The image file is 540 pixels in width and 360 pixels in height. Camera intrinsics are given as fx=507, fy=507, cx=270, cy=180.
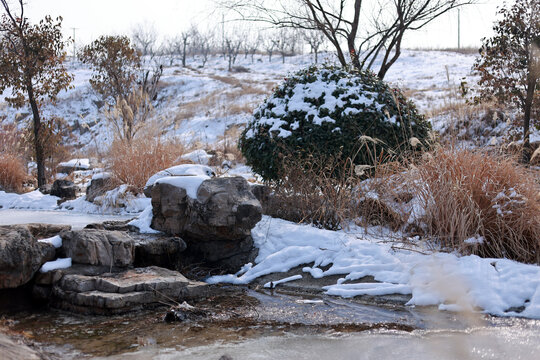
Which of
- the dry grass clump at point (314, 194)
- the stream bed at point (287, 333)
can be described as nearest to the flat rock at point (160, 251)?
the stream bed at point (287, 333)

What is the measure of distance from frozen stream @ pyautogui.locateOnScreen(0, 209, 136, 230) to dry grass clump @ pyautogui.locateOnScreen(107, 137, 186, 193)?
2.68 ft

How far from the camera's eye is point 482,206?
172 inches

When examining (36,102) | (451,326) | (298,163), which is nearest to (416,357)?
(451,326)

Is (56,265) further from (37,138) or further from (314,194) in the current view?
(37,138)

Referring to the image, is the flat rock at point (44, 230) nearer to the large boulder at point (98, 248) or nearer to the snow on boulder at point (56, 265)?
the large boulder at point (98, 248)

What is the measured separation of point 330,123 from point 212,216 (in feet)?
6.87

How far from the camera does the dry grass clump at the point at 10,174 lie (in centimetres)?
1005

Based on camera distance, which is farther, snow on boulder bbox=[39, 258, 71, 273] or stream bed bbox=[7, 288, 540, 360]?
snow on boulder bbox=[39, 258, 71, 273]

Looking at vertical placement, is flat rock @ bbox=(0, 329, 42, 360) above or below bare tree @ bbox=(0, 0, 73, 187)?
below

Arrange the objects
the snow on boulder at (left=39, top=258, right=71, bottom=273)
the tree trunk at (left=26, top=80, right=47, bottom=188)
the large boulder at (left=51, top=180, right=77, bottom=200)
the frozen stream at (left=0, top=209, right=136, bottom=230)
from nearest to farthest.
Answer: the snow on boulder at (left=39, top=258, right=71, bottom=273) < the frozen stream at (left=0, top=209, right=136, bottom=230) < the large boulder at (left=51, top=180, right=77, bottom=200) < the tree trunk at (left=26, top=80, right=47, bottom=188)

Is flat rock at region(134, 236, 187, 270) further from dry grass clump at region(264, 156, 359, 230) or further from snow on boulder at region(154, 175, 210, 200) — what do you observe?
dry grass clump at region(264, 156, 359, 230)

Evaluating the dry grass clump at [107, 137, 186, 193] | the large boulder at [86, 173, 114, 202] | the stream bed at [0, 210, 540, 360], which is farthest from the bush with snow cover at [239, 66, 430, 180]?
the large boulder at [86, 173, 114, 202]

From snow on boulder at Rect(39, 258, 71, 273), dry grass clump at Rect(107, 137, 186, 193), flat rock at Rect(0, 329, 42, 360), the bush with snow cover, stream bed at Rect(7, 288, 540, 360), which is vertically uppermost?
the bush with snow cover

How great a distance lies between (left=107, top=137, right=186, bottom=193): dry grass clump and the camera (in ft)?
25.9
